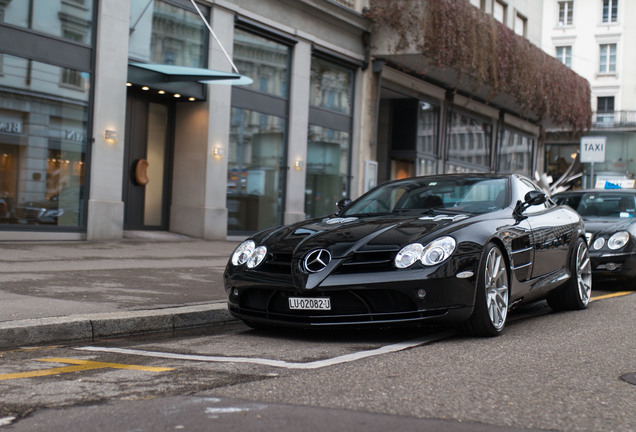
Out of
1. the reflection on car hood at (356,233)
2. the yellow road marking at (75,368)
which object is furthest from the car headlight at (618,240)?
the yellow road marking at (75,368)

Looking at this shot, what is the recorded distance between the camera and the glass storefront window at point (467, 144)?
26.3 meters

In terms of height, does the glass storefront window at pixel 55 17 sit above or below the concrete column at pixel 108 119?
above

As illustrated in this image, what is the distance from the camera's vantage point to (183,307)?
716 centimetres

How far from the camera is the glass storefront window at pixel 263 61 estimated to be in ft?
57.3

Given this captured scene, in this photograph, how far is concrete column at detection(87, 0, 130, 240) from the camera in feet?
46.3

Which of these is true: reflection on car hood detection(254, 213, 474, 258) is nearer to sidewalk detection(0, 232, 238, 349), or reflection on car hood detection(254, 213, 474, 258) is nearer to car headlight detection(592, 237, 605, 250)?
sidewalk detection(0, 232, 238, 349)

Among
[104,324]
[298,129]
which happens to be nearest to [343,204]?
[104,324]

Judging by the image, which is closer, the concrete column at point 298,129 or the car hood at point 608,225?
the car hood at point 608,225

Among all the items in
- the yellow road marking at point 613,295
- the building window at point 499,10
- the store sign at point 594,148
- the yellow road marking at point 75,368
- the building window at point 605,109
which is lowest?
the yellow road marking at point 75,368

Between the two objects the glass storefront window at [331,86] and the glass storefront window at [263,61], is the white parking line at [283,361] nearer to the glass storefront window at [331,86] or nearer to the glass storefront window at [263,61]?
the glass storefront window at [263,61]

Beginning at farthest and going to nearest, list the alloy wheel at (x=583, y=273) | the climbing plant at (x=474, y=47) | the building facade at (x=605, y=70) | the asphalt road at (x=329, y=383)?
1. the building facade at (x=605, y=70)
2. the climbing plant at (x=474, y=47)
3. the alloy wheel at (x=583, y=273)
4. the asphalt road at (x=329, y=383)

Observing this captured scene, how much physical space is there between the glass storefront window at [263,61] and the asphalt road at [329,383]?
1199cm

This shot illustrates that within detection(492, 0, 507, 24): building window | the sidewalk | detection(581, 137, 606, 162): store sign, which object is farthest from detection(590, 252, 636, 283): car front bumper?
detection(492, 0, 507, 24): building window

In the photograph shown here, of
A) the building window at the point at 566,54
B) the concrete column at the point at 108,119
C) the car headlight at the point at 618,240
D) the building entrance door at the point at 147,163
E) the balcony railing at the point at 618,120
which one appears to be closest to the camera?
the car headlight at the point at 618,240
